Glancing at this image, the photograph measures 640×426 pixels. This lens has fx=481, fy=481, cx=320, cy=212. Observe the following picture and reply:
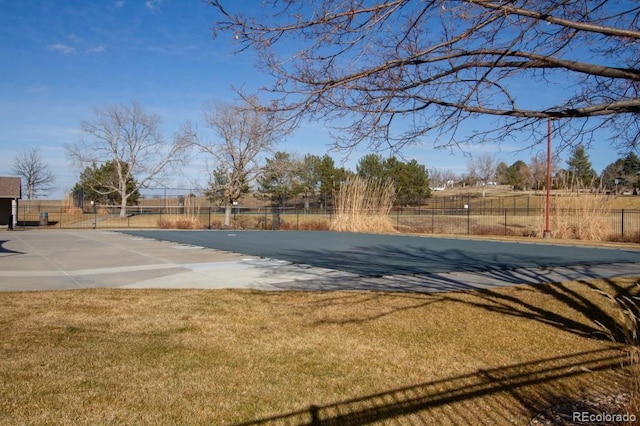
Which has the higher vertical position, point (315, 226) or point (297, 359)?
point (315, 226)

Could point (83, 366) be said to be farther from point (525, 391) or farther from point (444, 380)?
point (525, 391)

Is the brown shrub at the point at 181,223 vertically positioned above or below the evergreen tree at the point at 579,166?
below

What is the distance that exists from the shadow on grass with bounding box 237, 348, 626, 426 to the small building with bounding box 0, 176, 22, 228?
34.4m

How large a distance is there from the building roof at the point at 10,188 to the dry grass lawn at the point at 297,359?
99.8ft

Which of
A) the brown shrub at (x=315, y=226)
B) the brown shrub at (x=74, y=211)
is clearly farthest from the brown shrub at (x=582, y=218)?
the brown shrub at (x=74, y=211)

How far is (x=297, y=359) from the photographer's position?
491 centimetres

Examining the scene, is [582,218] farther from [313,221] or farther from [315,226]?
[313,221]

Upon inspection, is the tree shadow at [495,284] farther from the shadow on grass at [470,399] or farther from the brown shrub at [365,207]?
the brown shrub at [365,207]

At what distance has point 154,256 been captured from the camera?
47.3 feet

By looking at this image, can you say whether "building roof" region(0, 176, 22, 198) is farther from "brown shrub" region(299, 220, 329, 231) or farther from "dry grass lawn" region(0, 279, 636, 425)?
"dry grass lawn" region(0, 279, 636, 425)

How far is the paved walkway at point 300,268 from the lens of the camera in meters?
9.39

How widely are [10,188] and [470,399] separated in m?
38.0

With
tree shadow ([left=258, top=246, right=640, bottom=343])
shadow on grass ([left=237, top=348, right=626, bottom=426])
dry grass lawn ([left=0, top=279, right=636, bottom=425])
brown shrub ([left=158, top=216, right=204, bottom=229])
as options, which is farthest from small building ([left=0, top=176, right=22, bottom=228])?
shadow on grass ([left=237, top=348, right=626, bottom=426])

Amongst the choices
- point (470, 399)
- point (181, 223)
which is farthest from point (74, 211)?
point (470, 399)
